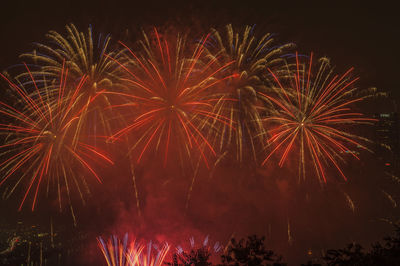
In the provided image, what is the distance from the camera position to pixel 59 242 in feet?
143

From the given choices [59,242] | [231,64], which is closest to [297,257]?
Result: [231,64]

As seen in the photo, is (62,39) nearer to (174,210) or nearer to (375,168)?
(174,210)

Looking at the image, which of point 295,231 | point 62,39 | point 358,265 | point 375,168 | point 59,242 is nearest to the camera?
point 358,265

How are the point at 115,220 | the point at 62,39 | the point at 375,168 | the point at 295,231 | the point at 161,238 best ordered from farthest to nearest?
the point at 375,168, the point at 295,231, the point at 115,220, the point at 161,238, the point at 62,39

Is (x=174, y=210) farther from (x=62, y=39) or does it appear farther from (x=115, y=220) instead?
(x=62, y=39)

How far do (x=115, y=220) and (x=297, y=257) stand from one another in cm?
1661

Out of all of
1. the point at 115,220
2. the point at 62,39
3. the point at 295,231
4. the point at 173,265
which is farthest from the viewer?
the point at 295,231

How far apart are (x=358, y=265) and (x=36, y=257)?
1799 inches

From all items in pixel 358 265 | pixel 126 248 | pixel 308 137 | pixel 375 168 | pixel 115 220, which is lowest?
pixel 358 265

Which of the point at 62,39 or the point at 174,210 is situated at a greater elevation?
the point at 62,39

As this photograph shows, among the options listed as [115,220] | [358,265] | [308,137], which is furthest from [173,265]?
[115,220]

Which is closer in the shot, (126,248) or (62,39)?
Answer: (62,39)

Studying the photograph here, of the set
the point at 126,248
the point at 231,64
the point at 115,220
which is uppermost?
the point at 231,64

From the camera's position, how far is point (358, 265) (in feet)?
30.2
